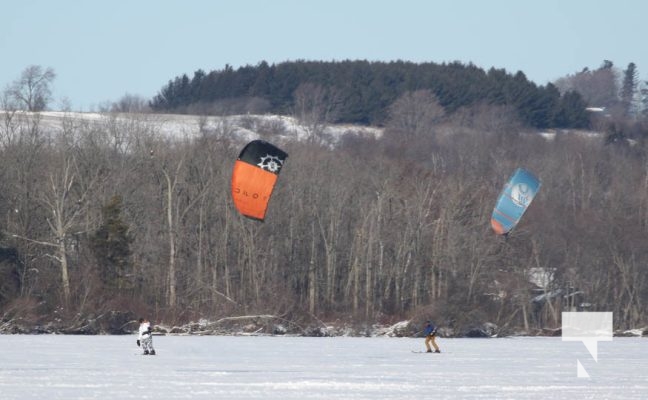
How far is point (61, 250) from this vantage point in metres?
41.7

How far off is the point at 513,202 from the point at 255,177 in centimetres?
877

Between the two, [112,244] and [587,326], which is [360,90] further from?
[112,244]

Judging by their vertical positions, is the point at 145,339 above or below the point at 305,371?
below

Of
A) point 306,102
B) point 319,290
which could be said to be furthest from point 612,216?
point 306,102

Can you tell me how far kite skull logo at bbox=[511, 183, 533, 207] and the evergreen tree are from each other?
11.0 meters

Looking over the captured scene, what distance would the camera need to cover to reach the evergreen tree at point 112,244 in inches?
1612

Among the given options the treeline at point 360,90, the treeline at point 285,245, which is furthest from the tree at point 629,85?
the treeline at point 285,245

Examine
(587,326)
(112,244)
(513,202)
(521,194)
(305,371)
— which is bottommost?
(587,326)

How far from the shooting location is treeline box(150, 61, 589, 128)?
355 ft

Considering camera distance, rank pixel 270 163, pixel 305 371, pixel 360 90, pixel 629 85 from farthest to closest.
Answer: pixel 629 85 → pixel 360 90 → pixel 270 163 → pixel 305 371

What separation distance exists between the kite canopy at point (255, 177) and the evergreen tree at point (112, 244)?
9803 mm

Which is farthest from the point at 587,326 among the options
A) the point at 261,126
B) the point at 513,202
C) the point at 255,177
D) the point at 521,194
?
the point at 261,126

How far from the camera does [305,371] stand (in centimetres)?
2355

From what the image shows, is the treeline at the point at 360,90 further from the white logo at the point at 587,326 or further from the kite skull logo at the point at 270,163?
the kite skull logo at the point at 270,163
